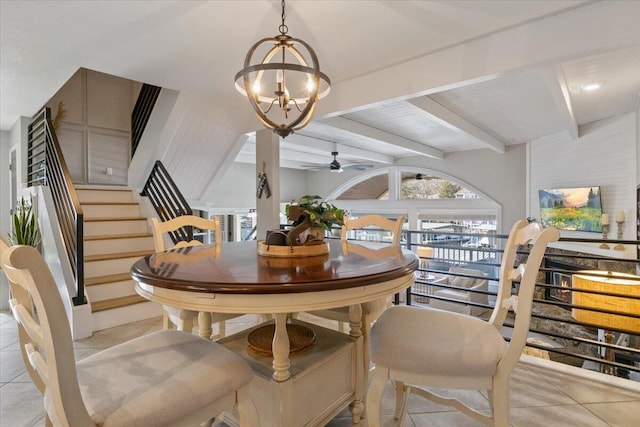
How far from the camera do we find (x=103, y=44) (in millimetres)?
2537

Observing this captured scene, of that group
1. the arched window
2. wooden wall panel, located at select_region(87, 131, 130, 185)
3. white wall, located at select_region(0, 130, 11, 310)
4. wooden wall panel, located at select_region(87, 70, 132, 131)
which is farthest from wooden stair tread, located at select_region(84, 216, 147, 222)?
the arched window

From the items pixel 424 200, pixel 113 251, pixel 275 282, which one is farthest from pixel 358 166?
pixel 275 282

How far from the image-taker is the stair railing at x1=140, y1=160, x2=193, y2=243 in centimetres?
382

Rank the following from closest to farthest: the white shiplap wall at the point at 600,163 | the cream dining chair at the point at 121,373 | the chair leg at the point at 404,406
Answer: the cream dining chair at the point at 121,373, the chair leg at the point at 404,406, the white shiplap wall at the point at 600,163

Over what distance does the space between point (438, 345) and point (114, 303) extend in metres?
2.98

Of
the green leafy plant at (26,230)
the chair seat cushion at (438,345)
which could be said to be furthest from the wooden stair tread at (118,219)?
the chair seat cushion at (438,345)

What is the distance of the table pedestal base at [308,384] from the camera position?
1332mm

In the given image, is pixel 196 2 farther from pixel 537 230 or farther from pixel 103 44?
pixel 537 230

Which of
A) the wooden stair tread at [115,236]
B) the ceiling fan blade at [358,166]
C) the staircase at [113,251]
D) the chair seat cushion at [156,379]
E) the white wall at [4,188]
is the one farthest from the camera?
the ceiling fan blade at [358,166]

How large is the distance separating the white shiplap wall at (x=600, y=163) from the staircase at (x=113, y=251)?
18.8ft

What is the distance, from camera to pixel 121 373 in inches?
39.0

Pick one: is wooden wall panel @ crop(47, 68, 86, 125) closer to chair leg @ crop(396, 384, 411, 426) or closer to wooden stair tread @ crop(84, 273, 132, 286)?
wooden stair tread @ crop(84, 273, 132, 286)

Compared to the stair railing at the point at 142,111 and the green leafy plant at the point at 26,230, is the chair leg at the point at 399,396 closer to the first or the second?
the green leafy plant at the point at 26,230

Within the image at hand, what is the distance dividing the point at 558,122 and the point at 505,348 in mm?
4940
